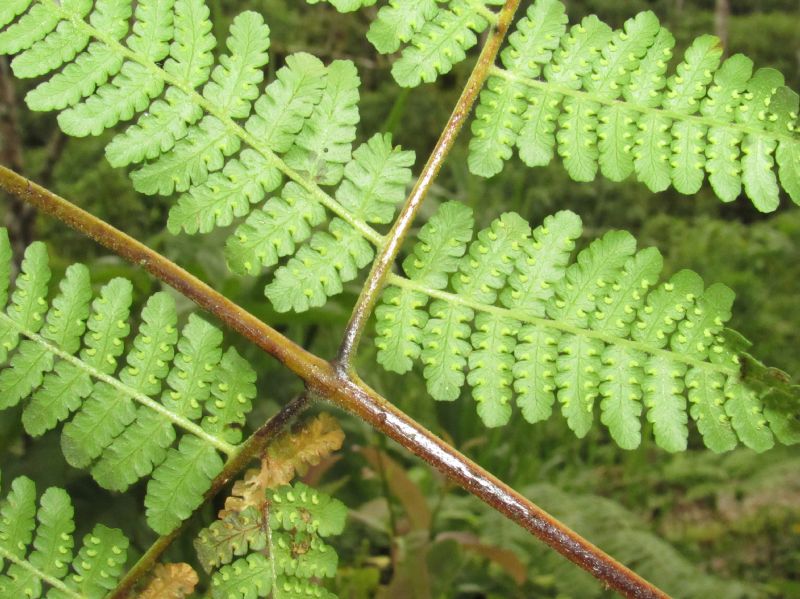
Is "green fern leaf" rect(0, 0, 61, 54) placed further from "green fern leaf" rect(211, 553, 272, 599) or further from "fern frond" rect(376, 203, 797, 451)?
"green fern leaf" rect(211, 553, 272, 599)

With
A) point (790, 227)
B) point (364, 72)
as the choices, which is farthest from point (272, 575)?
Answer: point (364, 72)

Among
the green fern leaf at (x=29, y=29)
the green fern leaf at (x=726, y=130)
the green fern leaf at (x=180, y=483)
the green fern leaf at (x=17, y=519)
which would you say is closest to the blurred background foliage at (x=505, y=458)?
the green fern leaf at (x=17, y=519)

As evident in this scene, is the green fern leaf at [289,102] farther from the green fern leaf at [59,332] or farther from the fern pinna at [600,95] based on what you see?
the green fern leaf at [59,332]

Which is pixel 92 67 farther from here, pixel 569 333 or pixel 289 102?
pixel 569 333

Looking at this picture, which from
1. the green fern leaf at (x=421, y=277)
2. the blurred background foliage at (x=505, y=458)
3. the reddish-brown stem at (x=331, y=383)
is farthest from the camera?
the blurred background foliage at (x=505, y=458)

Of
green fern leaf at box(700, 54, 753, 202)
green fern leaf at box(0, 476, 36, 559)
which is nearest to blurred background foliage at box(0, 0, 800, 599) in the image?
green fern leaf at box(0, 476, 36, 559)
